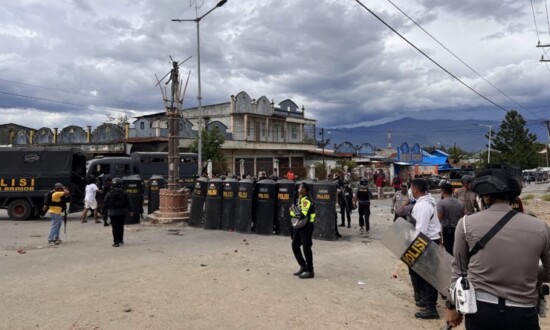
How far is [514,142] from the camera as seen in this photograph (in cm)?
7050

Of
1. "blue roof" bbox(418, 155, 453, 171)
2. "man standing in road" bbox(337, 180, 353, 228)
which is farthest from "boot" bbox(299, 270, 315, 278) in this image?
"blue roof" bbox(418, 155, 453, 171)

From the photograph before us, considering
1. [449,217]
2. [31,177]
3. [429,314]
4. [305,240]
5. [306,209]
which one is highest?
[31,177]

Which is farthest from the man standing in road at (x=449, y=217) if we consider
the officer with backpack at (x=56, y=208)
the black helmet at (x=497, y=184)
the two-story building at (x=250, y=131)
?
the two-story building at (x=250, y=131)

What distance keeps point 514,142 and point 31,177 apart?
234 feet

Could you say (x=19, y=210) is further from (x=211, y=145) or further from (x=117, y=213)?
(x=211, y=145)

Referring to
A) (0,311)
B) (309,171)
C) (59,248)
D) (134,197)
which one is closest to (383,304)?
(0,311)

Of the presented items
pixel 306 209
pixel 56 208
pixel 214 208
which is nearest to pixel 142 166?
pixel 214 208

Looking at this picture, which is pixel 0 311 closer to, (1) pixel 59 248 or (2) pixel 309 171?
(1) pixel 59 248

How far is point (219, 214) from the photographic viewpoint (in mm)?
13727

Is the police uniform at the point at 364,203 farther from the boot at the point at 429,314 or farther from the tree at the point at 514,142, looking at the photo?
the tree at the point at 514,142

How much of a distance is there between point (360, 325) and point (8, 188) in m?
15.6

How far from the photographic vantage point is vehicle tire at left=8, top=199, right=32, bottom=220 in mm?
16516

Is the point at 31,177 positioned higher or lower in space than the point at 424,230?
higher

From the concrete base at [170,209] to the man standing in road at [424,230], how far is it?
9857 millimetres
